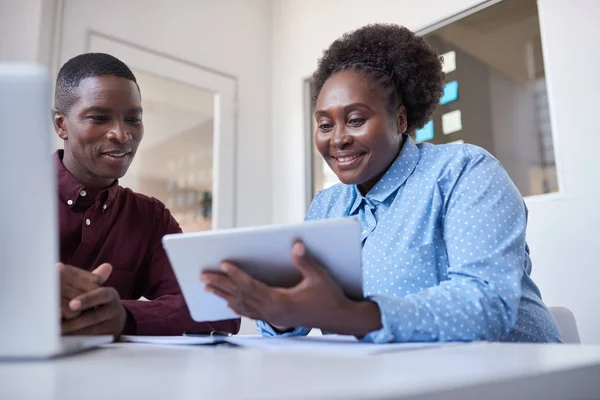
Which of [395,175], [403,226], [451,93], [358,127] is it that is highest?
[451,93]

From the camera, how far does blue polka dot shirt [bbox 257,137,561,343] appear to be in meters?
0.86

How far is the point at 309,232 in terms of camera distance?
2.28ft

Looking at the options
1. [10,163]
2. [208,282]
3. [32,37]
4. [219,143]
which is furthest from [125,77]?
[219,143]

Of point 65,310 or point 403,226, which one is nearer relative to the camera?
point 65,310

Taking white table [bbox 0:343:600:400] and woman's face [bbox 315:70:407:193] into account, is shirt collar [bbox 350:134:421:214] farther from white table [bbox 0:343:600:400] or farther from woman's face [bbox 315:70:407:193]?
white table [bbox 0:343:600:400]

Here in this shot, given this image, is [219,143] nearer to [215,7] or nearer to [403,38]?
[215,7]

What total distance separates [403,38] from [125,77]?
74 centimetres

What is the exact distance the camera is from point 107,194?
1.43 m

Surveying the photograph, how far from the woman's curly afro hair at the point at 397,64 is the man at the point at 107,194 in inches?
22.4

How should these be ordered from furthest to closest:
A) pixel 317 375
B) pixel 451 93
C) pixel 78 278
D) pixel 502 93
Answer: pixel 451 93
pixel 502 93
pixel 78 278
pixel 317 375

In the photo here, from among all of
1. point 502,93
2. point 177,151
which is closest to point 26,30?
point 177,151

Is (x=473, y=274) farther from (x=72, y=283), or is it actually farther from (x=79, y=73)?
(x=79, y=73)

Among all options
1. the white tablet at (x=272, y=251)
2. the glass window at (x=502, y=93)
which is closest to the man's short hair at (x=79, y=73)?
the white tablet at (x=272, y=251)

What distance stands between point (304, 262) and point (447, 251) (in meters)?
0.45
